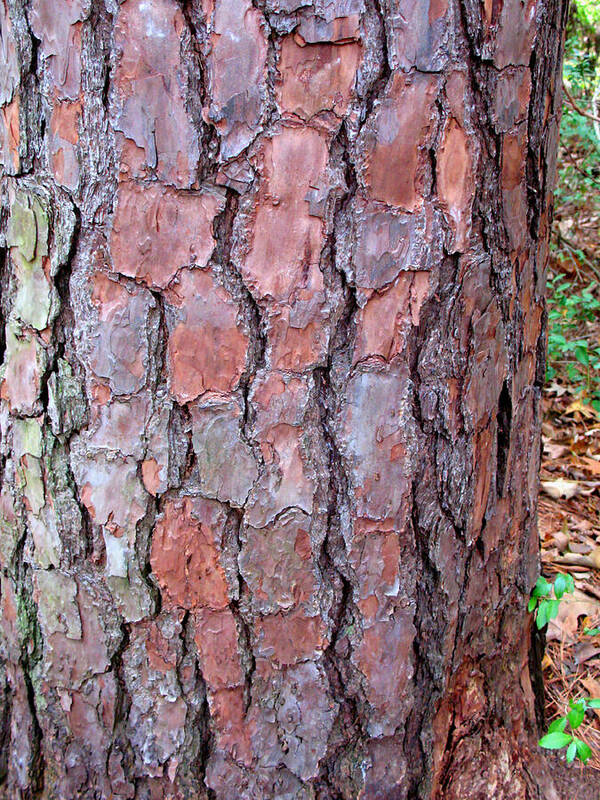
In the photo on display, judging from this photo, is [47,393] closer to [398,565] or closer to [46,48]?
[46,48]

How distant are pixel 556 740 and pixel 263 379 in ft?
3.20

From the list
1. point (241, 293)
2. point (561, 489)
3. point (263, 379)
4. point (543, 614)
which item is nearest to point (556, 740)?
point (543, 614)

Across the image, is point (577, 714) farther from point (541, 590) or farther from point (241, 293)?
point (241, 293)

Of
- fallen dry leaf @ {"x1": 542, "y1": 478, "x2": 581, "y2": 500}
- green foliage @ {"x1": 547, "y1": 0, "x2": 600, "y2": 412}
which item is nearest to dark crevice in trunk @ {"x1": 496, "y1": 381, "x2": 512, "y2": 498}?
fallen dry leaf @ {"x1": 542, "y1": 478, "x2": 581, "y2": 500}

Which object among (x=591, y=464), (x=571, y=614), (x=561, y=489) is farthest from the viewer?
(x=591, y=464)

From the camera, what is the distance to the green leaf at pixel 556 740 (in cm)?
139

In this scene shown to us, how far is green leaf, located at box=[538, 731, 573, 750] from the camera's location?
1388mm

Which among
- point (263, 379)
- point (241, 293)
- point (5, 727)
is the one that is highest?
point (241, 293)

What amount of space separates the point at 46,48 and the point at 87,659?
1.05 meters

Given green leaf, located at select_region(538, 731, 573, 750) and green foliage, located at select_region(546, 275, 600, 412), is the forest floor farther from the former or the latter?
green leaf, located at select_region(538, 731, 573, 750)

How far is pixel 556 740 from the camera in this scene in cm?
140

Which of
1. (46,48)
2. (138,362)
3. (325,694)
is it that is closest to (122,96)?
(46,48)

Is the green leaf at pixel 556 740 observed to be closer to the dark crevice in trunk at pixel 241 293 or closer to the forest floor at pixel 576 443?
the forest floor at pixel 576 443

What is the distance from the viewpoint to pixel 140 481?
3.81 feet
